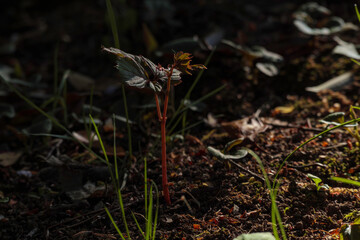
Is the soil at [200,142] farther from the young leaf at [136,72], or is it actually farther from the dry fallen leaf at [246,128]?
the young leaf at [136,72]

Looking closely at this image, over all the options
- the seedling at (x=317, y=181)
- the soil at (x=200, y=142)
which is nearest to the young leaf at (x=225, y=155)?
the soil at (x=200, y=142)

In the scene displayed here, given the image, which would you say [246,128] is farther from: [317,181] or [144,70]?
[144,70]

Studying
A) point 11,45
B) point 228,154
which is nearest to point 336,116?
point 228,154

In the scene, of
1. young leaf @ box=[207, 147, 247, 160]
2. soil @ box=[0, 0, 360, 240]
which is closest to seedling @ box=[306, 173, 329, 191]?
soil @ box=[0, 0, 360, 240]

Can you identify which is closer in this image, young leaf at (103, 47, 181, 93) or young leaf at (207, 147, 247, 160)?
young leaf at (103, 47, 181, 93)

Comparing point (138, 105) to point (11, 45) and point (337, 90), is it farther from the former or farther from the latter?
point (11, 45)

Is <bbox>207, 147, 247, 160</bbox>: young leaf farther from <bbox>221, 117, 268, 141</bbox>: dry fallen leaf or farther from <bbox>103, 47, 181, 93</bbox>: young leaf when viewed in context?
<bbox>103, 47, 181, 93</bbox>: young leaf

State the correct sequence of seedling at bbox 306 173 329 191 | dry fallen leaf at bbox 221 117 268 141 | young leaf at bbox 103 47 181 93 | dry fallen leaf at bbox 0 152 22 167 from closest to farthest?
young leaf at bbox 103 47 181 93 < seedling at bbox 306 173 329 191 < dry fallen leaf at bbox 221 117 268 141 < dry fallen leaf at bbox 0 152 22 167

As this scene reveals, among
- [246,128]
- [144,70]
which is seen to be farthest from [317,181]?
[144,70]
